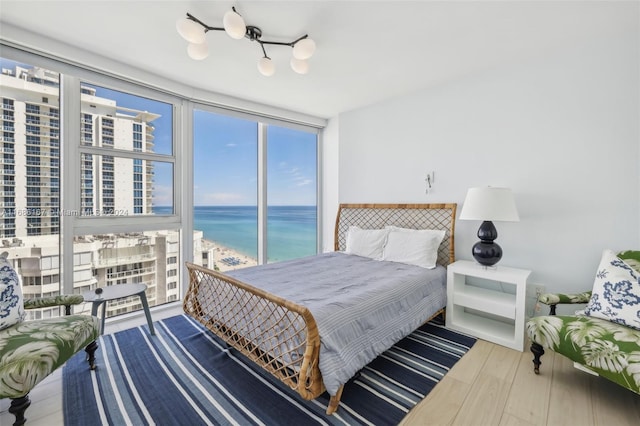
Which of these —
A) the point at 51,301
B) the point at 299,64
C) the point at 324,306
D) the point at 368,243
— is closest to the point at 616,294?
the point at 324,306

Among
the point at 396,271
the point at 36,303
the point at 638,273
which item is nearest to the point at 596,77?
the point at 638,273

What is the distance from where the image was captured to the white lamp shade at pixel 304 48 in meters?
2.10

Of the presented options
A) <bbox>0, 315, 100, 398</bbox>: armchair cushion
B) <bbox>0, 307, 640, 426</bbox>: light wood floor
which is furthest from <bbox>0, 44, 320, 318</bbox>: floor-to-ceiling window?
<bbox>0, 307, 640, 426</bbox>: light wood floor

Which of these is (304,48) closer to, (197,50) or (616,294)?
(197,50)

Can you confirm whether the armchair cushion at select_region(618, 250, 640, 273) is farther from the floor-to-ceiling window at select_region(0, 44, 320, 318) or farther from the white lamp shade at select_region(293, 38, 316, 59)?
the floor-to-ceiling window at select_region(0, 44, 320, 318)

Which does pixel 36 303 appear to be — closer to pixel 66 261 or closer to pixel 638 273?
pixel 66 261

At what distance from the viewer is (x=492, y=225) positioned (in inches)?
104

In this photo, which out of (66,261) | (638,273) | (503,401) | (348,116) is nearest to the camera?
(503,401)

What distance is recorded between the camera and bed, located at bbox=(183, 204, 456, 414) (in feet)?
5.09

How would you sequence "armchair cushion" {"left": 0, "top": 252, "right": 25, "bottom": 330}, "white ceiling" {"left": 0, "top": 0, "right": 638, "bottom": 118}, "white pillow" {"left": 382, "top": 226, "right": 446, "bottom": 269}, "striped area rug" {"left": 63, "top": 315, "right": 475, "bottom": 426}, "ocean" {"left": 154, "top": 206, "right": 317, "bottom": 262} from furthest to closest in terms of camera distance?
"ocean" {"left": 154, "top": 206, "right": 317, "bottom": 262} → "white pillow" {"left": 382, "top": 226, "right": 446, "bottom": 269} → "white ceiling" {"left": 0, "top": 0, "right": 638, "bottom": 118} → "armchair cushion" {"left": 0, "top": 252, "right": 25, "bottom": 330} → "striped area rug" {"left": 63, "top": 315, "right": 475, "bottom": 426}

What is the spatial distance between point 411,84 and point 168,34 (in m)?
2.55

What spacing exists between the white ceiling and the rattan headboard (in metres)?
1.53

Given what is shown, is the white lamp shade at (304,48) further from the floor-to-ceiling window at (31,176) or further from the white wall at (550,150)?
the floor-to-ceiling window at (31,176)

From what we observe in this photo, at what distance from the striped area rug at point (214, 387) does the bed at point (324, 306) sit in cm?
19
